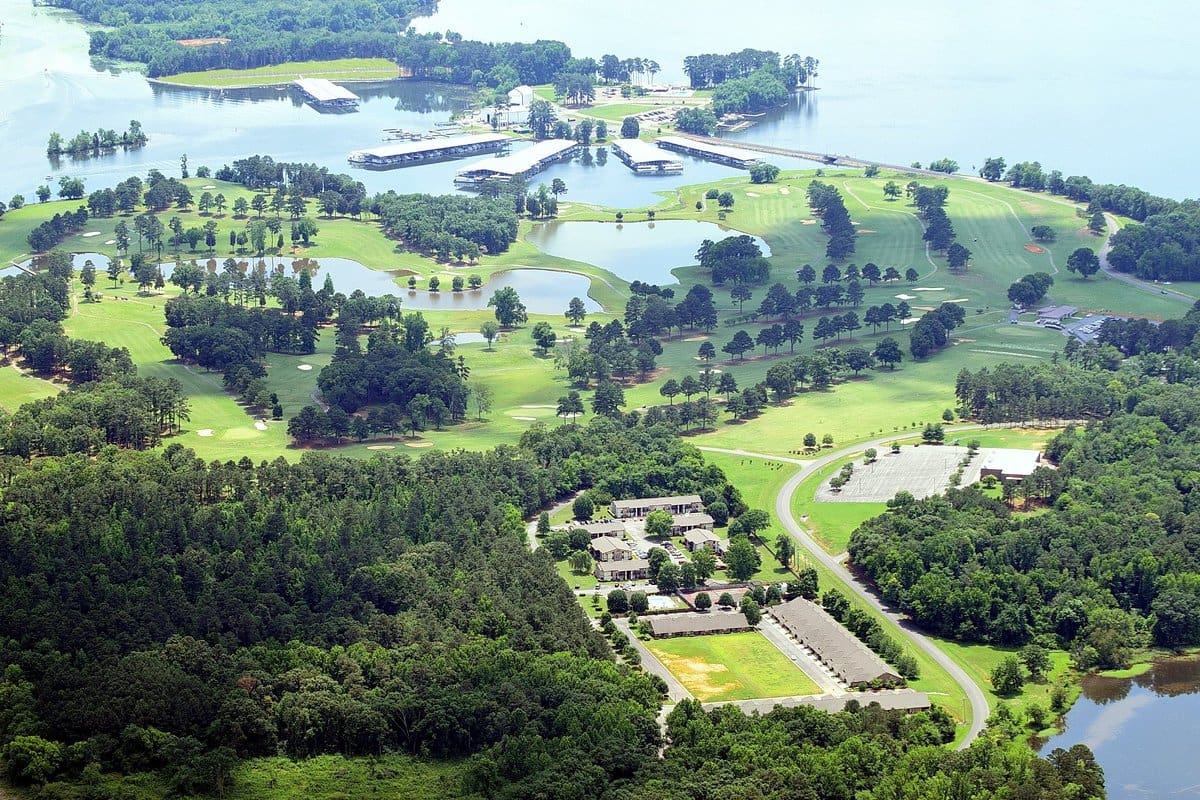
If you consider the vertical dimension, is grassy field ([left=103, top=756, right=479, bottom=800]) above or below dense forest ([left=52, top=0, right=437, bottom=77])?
below

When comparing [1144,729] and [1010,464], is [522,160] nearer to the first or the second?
[1010,464]

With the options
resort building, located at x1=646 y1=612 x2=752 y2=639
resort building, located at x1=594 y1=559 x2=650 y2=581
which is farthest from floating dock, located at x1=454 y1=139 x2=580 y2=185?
resort building, located at x1=646 y1=612 x2=752 y2=639

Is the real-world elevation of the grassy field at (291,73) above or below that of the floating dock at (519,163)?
above

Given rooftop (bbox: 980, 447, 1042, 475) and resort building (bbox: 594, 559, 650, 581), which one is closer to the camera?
resort building (bbox: 594, 559, 650, 581)

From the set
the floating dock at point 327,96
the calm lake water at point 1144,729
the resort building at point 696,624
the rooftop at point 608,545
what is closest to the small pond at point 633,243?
the rooftop at point 608,545

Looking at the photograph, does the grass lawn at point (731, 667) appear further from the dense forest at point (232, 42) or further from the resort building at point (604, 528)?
the dense forest at point (232, 42)

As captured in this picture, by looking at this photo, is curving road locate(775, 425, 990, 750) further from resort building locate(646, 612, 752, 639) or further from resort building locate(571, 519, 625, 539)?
resort building locate(571, 519, 625, 539)

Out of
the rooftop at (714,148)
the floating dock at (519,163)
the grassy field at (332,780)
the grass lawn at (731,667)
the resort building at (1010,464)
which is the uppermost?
the rooftop at (714,148)
